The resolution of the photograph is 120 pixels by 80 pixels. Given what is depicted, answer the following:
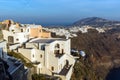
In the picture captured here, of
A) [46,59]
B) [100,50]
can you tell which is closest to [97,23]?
[100,50]

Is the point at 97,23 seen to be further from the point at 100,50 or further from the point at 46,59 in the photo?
the point at 46,59

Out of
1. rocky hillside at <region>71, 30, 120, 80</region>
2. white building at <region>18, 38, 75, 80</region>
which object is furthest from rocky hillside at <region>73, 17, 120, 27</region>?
white building at <region>18, 38, 75, 80</region>

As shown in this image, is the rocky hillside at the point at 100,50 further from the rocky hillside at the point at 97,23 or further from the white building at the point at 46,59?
the rocky hillside at the point at 97,23

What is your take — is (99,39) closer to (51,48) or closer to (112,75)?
(112,75)

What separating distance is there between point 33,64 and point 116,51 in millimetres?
59475

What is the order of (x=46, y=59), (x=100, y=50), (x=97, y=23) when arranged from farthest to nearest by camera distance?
(x=97, y=23)
(x=100, y=50)
(x=46, y=59)

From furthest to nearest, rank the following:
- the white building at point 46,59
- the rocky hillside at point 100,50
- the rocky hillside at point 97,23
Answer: the rocky hillside at point 97,23
the rocky hillside at point 100,50
the white building at point 46,59

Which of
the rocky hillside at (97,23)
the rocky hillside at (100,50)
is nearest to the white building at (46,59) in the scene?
the rocky hillside at (100,50)

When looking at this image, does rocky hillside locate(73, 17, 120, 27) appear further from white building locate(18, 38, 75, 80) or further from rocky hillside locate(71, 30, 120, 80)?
white building locate(18, 38, 75, 80)

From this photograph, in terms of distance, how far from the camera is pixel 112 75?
233 ft

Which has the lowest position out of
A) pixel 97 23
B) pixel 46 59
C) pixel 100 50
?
pixel 100 50

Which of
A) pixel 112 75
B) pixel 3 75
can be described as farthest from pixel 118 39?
pixel 3 75

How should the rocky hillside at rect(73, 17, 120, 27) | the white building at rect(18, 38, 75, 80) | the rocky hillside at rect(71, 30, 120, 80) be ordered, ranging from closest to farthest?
the white building at rect(18, 38, 75, 80)
the rocky hillside at rect(71, 30, 120, 80)
the rocky hillside at rect(73, 17, 120, 27)

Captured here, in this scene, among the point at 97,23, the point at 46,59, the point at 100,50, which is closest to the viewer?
the point at 46,59
